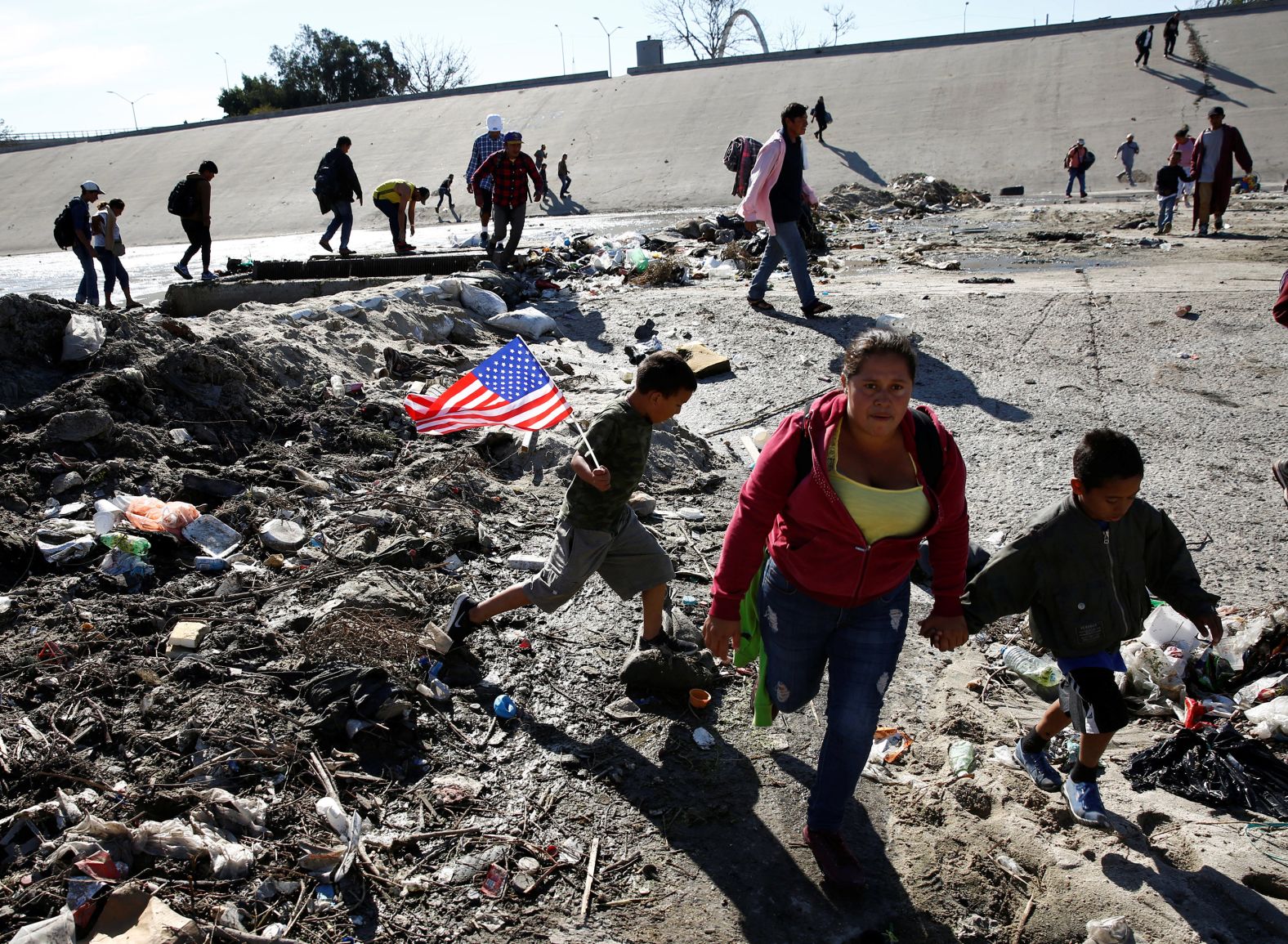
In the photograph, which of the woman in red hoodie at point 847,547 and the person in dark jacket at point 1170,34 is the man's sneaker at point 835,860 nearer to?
the woman in red hoodie at point 847,547

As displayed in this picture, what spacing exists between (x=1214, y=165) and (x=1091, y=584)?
12.7 meters

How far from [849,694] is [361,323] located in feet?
20.8

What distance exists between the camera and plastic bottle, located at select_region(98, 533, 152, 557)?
426 centimetres

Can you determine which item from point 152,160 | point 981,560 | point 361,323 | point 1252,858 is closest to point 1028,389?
point 981,560

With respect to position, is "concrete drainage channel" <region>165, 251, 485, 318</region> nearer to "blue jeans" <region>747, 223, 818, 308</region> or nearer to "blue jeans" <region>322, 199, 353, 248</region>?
"blue jeans" <region>322, 199, 353, 248</region>

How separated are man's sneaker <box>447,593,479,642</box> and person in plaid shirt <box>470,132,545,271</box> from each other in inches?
302

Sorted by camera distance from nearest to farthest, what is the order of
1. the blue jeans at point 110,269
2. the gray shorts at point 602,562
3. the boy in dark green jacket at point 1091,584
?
the boy in dark green jacket at point 1091,584 < the gray shorts at point 602,562 < the blue jeans at point 110,269

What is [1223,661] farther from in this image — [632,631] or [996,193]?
[996,193]

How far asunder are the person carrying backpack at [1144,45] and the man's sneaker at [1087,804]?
Answer: 33.6 m

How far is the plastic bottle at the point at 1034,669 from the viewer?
3752mm

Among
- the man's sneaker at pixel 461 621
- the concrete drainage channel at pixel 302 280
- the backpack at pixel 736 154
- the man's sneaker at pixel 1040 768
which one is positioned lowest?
the man's sneaker at pixel 1040 768

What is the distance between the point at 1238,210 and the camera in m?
16.5

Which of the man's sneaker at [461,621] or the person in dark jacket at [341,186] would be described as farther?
the person in dark jacket at [341,186]

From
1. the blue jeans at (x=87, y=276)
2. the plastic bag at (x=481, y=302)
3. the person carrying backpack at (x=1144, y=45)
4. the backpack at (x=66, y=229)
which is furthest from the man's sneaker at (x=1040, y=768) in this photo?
the person carrying backpack at (x=1144, y=45)
